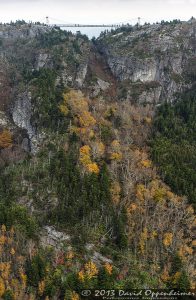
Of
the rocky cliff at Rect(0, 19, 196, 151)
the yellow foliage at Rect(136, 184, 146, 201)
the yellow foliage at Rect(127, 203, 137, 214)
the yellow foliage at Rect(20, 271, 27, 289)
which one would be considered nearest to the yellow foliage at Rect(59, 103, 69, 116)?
the rocky cliff at Rect(0, 19, 196, 151)

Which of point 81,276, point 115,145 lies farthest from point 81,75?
point 81,276

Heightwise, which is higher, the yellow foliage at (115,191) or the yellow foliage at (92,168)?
the yellow foliage at (92,168)

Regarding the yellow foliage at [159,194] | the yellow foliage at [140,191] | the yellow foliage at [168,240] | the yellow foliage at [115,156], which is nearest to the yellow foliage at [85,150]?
the yellow foliage at [115,156]

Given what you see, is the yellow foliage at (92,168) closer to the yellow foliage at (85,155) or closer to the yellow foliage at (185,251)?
the yellow foliage at (85,155)

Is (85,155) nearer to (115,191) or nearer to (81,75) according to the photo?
(115,191)

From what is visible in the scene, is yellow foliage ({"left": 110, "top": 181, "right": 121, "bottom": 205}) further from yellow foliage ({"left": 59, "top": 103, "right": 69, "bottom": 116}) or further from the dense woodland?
yellow foliage ({"left": 59, "top": 103, "right": 69, "bottom": 116})
